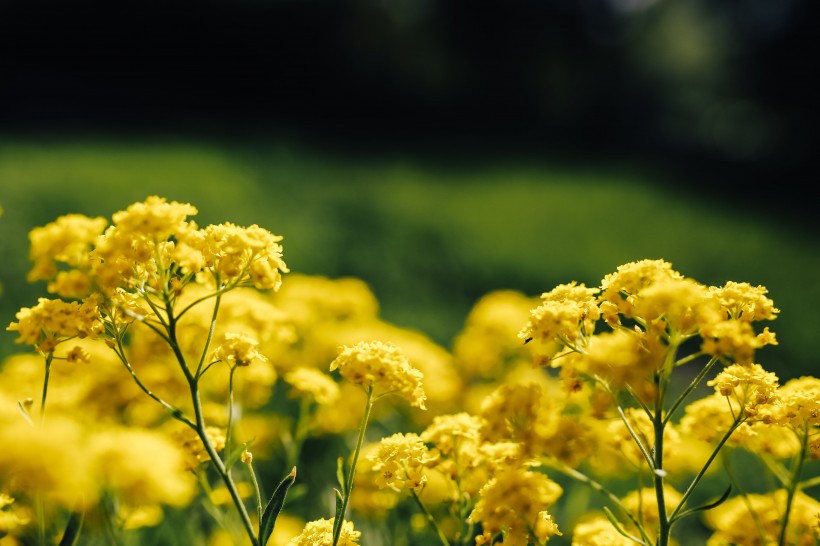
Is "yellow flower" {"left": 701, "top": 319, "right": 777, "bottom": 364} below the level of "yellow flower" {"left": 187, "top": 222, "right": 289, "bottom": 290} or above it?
below

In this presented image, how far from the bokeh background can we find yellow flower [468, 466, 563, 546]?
15.3ft

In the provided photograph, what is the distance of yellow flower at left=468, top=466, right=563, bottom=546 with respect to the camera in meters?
1.75

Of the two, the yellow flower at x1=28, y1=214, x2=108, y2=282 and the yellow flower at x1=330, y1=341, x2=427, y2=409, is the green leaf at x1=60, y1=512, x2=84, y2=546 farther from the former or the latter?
the yellow flower at x1=330, y1=341, x2=427, y2=409

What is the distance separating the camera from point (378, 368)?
1.90 m

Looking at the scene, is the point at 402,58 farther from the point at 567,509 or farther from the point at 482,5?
the point at 567,509

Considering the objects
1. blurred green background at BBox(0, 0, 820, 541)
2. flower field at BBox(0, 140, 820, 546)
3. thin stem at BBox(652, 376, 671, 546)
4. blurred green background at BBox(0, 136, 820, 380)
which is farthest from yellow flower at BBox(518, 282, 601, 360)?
blurred green background at BBox(0, 0, 820, 541)

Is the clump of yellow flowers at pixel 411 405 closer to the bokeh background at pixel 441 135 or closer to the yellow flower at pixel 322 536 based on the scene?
the yellow flower at pixel 322 536

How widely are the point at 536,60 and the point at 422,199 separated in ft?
31.2

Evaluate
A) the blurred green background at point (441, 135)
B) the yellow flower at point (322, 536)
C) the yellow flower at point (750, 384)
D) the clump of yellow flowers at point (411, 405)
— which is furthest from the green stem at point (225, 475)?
the blurred green background at point (441, 135)

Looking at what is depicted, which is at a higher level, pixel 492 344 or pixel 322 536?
pixel 492 344

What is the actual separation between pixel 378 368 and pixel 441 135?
56.6ft

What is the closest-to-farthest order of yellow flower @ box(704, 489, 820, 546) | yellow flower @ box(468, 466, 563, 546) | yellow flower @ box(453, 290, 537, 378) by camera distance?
yellow flower @ box(468, 466, 563, 546), yellow flower @ box(704, 489, 820, 546), yellow flower @ box(453, 290, 537, 378)

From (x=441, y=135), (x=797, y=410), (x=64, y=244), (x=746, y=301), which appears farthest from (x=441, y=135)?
(x=64, y=244)

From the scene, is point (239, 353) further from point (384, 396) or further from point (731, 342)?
point (731, 342)
